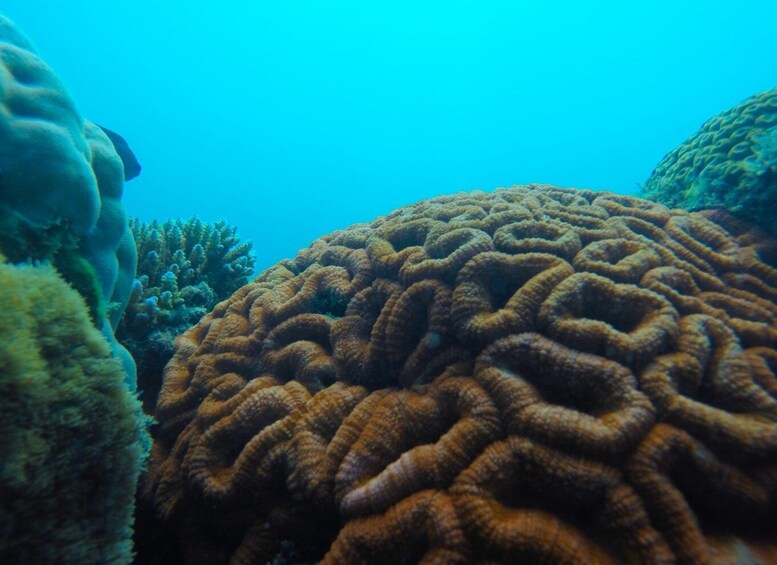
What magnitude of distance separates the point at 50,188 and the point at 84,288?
0.74 metres

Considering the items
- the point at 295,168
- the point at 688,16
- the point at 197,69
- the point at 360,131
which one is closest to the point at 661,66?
the point at 688,16

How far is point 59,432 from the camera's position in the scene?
5.85ft

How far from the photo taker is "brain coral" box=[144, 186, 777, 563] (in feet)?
7.31

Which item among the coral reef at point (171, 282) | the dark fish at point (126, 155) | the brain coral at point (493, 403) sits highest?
the dark fish at point (126, 155)

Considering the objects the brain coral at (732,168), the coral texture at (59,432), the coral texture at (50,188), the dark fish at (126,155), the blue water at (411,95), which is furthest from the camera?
the blue water at (411,95)

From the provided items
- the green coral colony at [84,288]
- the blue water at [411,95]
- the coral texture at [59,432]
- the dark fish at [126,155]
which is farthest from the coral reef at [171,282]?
the blue water at [411,95]

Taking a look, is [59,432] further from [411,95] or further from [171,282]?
[411,95]

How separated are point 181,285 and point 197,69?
205 m

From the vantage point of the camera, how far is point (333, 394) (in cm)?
321

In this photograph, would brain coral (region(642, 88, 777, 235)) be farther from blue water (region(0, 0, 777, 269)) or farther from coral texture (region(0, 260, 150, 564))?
blue water (region(0, 0, 777, 269))

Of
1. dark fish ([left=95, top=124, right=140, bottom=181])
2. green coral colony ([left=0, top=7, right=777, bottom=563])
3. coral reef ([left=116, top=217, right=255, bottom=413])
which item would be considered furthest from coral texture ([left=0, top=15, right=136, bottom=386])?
dark fish ([left=95, top=124, right=140, bottom=181])

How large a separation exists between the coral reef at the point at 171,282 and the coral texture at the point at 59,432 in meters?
2.73

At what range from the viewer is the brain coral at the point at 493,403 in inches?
87.7

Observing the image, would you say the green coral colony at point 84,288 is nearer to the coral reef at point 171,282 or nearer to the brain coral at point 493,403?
the coral reef at point 171,282
